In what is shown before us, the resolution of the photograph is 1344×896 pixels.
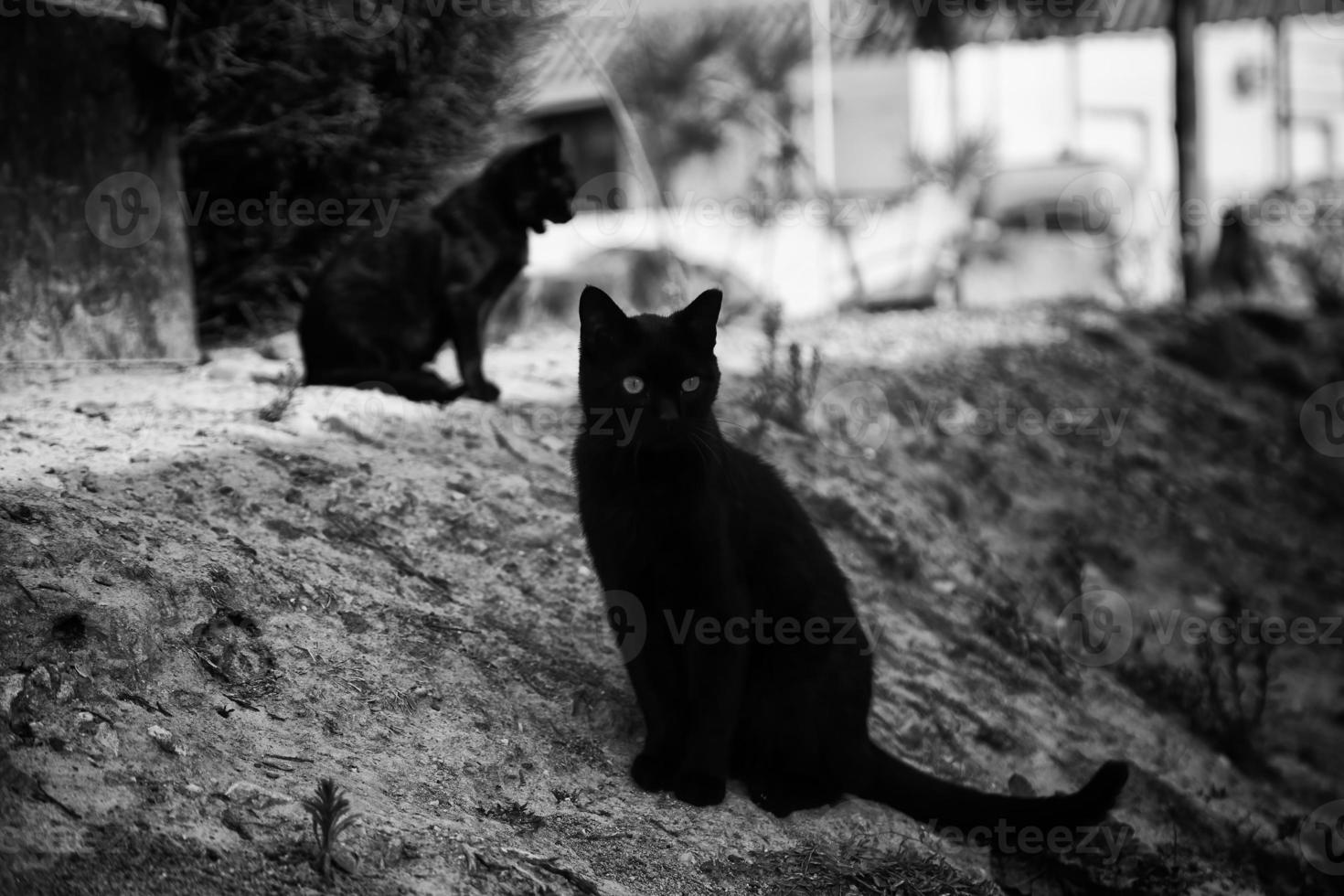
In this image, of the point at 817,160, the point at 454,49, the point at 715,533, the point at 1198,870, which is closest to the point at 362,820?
the point at 715,533

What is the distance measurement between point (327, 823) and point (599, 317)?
1.49 meters

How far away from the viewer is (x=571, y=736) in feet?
11.3

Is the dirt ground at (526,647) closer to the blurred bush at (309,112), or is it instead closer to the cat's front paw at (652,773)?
the cat's front paw at (652,773)

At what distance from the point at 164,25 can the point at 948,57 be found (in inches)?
513

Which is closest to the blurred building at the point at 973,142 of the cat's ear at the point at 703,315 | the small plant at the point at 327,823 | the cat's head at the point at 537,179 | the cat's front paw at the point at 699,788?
the cat's head at the point at 537,179

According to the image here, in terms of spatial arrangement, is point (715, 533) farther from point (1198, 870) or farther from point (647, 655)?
point (1198, 870)

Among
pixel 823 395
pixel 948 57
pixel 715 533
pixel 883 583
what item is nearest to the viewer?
pixel 715 533

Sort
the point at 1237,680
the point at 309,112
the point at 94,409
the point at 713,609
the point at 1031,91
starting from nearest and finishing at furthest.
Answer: the point at 713,609
the point at 94,409
the point at 1237,680
the point at 309,112
the point at 1031,91

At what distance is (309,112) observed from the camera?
6.39m

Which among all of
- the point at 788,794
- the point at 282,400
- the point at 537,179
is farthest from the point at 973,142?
the point at 788,794

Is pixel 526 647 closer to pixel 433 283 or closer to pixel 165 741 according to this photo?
pixel 165 741

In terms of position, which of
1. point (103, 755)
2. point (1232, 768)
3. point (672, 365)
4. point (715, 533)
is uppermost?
point (672, 365)

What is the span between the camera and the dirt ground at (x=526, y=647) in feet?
9.00

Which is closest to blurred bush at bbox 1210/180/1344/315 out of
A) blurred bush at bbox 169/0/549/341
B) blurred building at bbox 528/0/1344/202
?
blurred building at bbox 528/0/1344/202
